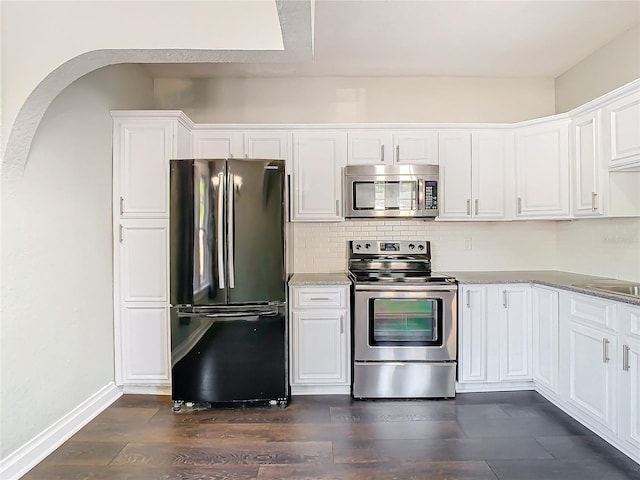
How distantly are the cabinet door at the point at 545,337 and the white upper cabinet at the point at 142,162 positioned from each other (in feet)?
9.70

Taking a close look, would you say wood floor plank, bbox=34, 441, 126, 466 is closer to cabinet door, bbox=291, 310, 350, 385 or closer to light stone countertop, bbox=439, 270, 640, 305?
cabinet door, bbox=291, 310, 350, 385

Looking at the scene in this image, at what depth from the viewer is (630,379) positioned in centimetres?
216

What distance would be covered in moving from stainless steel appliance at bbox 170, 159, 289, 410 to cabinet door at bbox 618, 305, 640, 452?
207 centimetres

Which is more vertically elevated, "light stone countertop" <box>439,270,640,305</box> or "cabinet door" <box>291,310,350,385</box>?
"light stone countertop" <box>439,270,640,305</box>

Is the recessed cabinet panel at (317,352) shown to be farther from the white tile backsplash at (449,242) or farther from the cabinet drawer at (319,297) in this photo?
the white tile backsplash at (449,242)

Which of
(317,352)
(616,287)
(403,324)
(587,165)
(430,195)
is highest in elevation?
(587,165)

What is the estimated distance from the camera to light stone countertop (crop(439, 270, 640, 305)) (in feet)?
8.12

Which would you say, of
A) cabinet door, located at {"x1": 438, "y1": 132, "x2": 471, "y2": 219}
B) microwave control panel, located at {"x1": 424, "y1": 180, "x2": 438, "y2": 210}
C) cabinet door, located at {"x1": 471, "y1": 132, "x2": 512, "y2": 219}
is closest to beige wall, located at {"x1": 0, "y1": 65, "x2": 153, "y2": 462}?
microwave control panel, located at {"x1": 424, "y1": 180, "x2": 438, "y2": 210}

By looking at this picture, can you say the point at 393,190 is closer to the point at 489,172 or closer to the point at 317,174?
the point at 317,174

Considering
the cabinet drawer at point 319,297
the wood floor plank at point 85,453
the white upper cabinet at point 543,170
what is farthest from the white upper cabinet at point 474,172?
the wood floor plank at point 85,453

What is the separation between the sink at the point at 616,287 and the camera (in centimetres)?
247

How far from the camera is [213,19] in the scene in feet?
6.70

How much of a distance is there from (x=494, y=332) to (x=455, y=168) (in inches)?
55.9

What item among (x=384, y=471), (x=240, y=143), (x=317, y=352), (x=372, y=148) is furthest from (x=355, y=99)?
(x=384, y=471)
